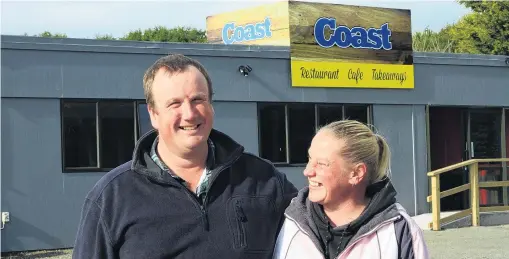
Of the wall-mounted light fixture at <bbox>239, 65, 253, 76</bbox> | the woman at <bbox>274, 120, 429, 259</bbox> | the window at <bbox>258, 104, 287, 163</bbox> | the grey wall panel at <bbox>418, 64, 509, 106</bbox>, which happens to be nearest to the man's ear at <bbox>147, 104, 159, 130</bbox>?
the woman at <bbox>274, 120, 429, 259</bbox>

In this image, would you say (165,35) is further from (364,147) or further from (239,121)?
(364,147)

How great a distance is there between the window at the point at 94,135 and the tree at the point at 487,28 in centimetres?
2110

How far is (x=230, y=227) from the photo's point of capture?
10.8 ft

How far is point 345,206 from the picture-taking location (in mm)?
3428

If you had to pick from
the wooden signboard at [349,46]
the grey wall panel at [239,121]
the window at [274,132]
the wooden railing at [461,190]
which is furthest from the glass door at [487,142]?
the grey wall panel at [239,121]

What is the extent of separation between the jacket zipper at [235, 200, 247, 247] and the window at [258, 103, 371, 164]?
39.2 ft

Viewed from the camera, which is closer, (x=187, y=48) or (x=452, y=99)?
(x=187, y=48)

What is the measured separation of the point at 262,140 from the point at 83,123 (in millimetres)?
3457

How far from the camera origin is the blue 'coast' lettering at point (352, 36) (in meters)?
16.1

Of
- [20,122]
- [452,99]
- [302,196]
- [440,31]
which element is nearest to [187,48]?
[20,122]

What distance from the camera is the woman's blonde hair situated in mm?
3389

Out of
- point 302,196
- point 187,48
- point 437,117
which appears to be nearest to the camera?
point 302,196

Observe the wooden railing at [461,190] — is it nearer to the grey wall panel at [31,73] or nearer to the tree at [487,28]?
the grey wall panel at [31,73]

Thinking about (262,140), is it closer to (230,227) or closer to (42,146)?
(42,146)
